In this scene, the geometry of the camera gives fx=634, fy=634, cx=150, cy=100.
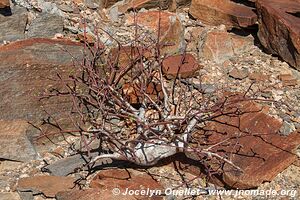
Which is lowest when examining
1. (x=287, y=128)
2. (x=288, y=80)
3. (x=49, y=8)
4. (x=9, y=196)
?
(x=9, y=196)

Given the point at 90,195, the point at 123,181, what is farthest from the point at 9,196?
the point at 123,181

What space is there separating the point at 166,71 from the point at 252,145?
0.94m

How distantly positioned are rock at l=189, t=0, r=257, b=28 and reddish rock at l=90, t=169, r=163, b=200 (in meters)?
1.77

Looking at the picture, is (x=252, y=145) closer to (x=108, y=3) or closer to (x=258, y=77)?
(x=258, y=77)

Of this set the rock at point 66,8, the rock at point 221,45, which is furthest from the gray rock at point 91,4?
the rock at point 221,45

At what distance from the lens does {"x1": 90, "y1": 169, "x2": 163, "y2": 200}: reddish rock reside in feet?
13.3

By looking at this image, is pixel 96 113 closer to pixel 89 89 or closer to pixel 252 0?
pixel 89 89

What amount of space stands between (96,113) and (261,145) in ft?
4.06

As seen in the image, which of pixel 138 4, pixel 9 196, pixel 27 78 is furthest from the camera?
pixel 138 4

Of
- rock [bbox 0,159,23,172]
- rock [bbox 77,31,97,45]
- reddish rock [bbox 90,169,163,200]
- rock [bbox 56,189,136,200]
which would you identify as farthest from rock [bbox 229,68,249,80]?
rock [bbox 0,159,23,172]

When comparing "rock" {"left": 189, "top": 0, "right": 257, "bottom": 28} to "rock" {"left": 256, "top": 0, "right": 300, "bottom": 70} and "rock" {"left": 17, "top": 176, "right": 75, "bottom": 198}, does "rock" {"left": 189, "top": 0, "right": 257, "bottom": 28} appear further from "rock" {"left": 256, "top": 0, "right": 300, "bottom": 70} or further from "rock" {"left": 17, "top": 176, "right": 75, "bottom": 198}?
"rock" {"left": 17, "top": 176, "right": 75, "bottom": 198}

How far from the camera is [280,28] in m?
4.95

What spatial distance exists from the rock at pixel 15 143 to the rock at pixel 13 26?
0.80 metres

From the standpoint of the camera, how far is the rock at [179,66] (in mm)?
4801
